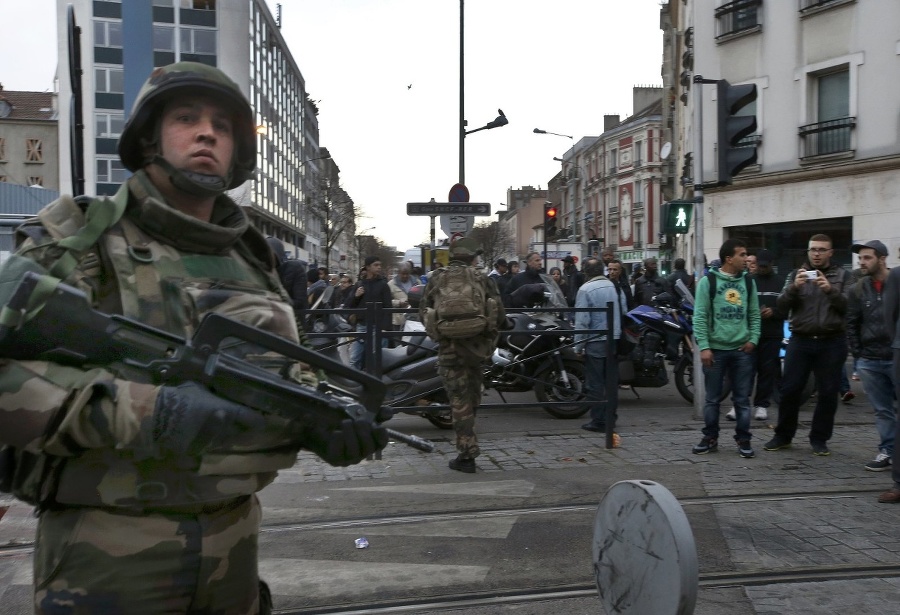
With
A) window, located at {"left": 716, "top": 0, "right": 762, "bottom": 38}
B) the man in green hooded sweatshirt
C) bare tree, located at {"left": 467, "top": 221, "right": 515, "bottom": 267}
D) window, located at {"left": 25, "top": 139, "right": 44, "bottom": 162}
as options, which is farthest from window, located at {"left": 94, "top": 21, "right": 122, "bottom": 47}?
the man in green hooded sweatshirt

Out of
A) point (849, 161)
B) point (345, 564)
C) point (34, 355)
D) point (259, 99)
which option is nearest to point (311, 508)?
point (345, 564)

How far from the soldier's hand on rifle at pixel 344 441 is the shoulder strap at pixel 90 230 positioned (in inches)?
23.9

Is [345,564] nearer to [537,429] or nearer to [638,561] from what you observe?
[638,561]

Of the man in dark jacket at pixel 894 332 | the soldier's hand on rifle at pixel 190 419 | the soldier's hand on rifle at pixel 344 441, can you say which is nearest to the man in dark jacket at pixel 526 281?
the man in dark jacket at pixel 894 332

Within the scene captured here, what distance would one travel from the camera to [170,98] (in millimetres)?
2051

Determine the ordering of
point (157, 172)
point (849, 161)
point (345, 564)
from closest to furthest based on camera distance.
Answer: point (157, 172), point (345, 564), point (849, 161)

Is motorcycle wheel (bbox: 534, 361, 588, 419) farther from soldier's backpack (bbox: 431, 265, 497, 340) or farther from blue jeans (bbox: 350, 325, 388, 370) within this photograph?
soldier's backpack (bbox: 431, 265, 497, 340)

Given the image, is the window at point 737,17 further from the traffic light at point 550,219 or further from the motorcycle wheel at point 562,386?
the motorcycle wheel at point 562,386

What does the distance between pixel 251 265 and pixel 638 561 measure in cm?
121

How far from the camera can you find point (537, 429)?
8.79 meters

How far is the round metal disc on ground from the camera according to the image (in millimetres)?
1886

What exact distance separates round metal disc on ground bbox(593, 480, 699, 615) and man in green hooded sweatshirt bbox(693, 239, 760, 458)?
533 cm

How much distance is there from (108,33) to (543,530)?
2078 inches

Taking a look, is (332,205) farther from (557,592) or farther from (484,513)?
(557,592)
